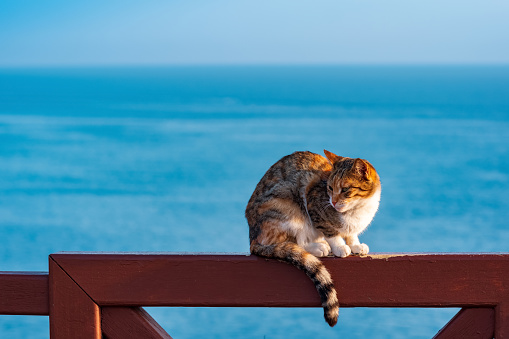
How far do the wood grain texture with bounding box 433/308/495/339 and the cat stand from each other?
584mm

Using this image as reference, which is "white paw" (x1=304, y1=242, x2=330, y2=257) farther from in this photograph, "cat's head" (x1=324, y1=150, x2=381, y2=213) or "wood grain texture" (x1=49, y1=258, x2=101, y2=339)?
"wood grain texture" (x1=49, y1=258, x2=101, y2=339)

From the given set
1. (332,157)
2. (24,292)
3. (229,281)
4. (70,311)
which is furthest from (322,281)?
(332,157)

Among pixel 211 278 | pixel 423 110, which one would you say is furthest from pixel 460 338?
pixel 423 110

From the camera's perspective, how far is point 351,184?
2299 millimetres

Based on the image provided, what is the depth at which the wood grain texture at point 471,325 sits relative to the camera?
1.63 meters

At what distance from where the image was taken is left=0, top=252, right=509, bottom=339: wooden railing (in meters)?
1.62

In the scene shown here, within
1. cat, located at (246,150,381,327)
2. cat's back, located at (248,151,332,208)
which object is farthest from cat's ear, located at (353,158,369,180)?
cat's back, located at (248,151,332,208)

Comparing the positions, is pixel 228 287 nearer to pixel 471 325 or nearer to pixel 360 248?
pixel 471 325

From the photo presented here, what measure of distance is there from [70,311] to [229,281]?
390 mm

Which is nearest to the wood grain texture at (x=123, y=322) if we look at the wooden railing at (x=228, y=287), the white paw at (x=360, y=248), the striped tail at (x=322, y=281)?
the wooden railing at (x=228, y=287)

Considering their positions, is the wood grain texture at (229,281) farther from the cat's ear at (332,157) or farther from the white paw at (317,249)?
the cat's ear at (332,157)

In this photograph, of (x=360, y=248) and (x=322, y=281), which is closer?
(x=322, y=281)

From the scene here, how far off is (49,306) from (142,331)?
0.76ft

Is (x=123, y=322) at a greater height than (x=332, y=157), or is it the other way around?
(x=332, y=157)
